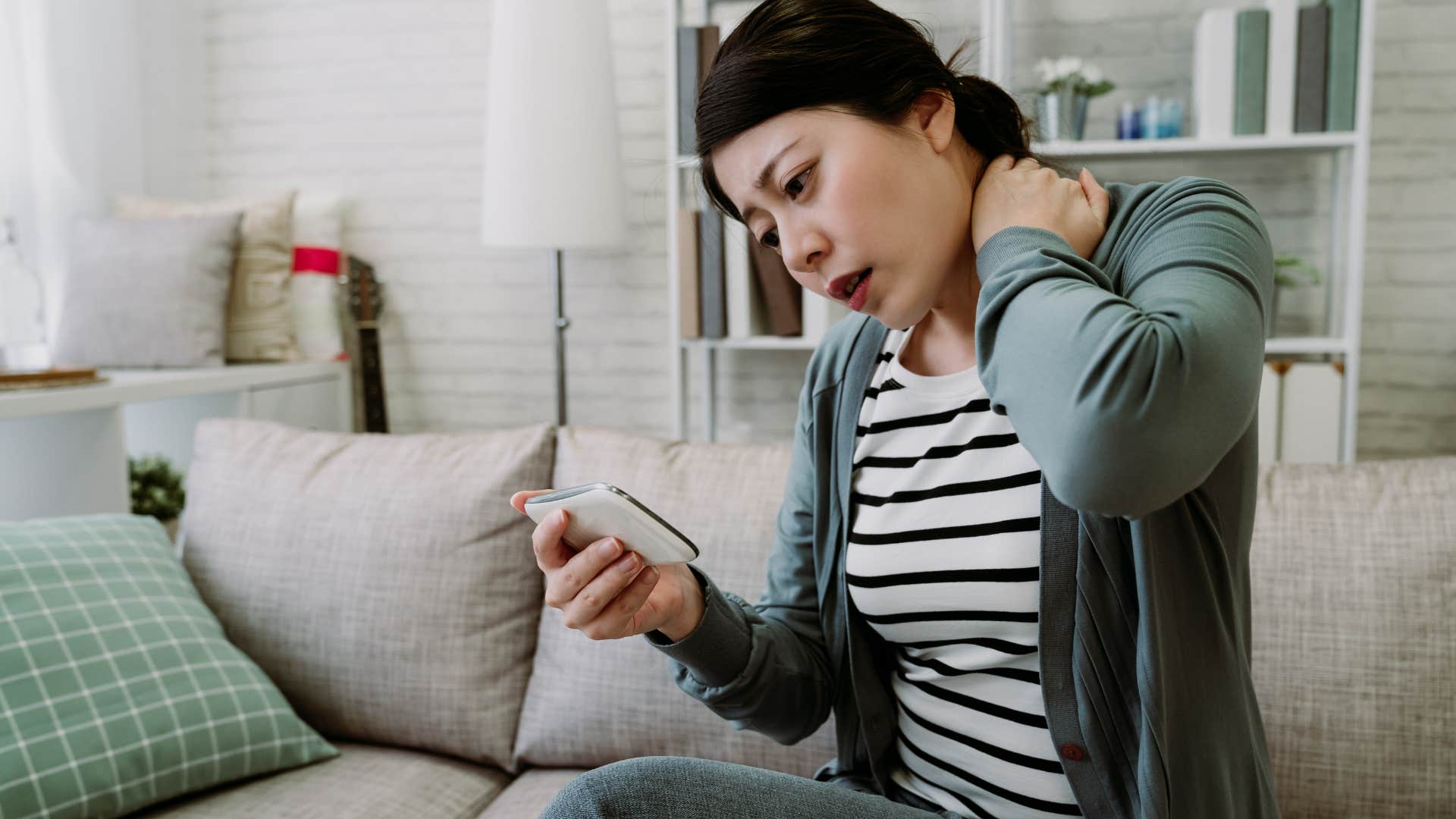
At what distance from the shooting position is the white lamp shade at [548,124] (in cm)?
230

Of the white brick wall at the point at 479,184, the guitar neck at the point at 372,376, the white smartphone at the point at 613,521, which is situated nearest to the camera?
the white smartphone at the point at 613,521

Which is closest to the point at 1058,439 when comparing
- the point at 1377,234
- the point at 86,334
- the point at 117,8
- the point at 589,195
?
the point at 589,195

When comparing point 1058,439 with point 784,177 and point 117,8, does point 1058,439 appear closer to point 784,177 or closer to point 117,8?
point 784,177

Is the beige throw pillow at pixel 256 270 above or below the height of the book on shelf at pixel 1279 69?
below

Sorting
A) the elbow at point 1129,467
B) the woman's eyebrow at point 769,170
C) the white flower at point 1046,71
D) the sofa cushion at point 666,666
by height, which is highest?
the white flower at point 1046,71

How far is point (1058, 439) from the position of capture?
0.66m

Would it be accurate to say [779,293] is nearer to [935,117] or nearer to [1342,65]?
[1342,65]

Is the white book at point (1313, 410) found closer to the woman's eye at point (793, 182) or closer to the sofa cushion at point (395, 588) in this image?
the sofa cushion at point (395, 588)

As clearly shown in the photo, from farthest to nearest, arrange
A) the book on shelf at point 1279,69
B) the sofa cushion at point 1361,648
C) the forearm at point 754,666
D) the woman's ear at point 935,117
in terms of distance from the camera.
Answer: the book on shelf at point 1279,69
the sofa cushion at point 1361,648
the forearm at point 754,666
the woman's ear at point 935,117

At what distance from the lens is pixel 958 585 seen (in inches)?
35.1

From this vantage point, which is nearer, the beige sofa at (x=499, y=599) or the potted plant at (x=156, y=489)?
the beige sofa at (x=499, y=599)

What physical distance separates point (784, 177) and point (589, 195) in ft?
5.22

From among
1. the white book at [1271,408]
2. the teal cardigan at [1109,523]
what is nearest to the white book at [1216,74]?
the white book at [1271,408]

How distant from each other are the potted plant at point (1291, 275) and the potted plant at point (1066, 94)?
53 cm
